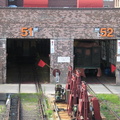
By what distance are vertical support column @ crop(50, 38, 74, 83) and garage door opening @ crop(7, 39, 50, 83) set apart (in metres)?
2.84

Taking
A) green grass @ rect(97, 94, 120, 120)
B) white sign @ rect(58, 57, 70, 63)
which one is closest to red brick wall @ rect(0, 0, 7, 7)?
white sign @ rect(58, 57, 70, 63)

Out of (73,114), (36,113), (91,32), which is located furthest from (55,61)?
(73,114)

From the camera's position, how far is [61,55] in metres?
24.0

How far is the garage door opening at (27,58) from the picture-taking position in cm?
2801

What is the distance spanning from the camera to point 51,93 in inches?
818

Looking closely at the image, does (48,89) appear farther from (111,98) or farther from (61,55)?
(111,98)

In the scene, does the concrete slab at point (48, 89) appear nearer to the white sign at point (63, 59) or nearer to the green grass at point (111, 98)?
the white sign at point (63, 59)

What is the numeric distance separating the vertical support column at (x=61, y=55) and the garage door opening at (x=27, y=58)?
2.84m

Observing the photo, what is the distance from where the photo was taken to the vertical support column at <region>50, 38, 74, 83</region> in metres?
23.8

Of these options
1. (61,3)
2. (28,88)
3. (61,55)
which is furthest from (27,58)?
(28,88)

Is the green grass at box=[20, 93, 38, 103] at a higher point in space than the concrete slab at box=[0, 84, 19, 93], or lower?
lower

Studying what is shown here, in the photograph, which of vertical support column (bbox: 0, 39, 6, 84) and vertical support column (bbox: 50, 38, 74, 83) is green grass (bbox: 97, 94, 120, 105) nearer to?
vertical support column (bbox: 50, 38, 74, 83)

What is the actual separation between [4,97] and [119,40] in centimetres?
907

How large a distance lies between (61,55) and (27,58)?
46.8 ft
